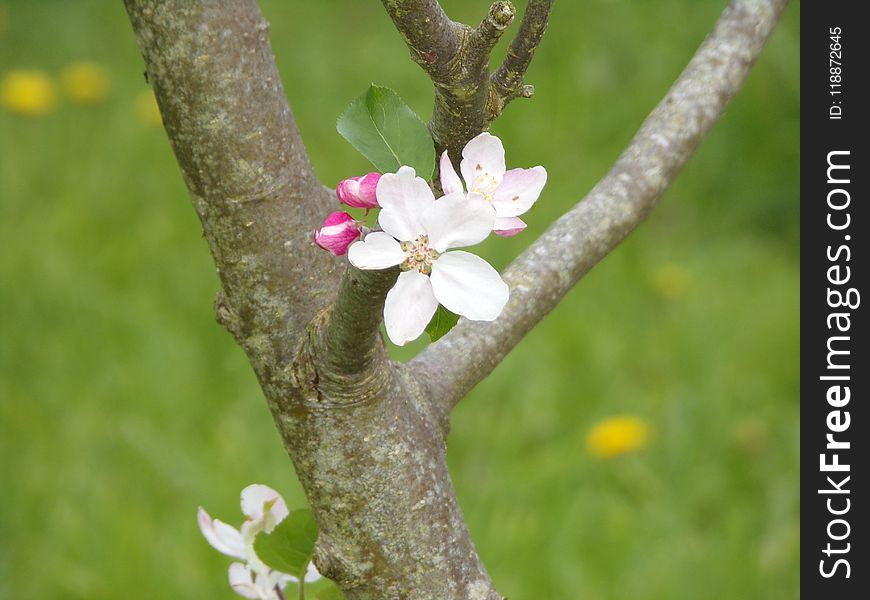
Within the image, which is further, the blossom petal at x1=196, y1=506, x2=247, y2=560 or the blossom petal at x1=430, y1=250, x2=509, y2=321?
the blossom petal at x1=196, y1=506, x2=247, y2=560

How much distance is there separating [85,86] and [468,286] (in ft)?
9.21

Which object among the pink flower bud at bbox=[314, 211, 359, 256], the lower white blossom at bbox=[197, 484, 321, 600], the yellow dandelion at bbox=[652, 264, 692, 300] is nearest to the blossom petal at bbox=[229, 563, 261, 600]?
the lower white blossom at bbox=[197, 484, 321, 600]

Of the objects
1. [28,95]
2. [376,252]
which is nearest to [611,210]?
[376,252]

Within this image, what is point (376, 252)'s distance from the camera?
468 millimetres

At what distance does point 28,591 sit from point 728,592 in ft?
4.17

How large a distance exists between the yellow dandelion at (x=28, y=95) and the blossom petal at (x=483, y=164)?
2.67 m

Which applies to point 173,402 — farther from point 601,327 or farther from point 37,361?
point 601,327

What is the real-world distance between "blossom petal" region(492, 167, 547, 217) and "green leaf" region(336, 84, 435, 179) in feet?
0.13

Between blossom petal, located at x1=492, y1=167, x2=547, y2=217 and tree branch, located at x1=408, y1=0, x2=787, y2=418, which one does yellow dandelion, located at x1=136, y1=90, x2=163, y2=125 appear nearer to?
tree branch, located at x1=408, y1=0, x2=787, y2=418

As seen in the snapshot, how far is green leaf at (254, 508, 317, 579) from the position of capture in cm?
71

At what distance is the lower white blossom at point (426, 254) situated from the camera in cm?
46

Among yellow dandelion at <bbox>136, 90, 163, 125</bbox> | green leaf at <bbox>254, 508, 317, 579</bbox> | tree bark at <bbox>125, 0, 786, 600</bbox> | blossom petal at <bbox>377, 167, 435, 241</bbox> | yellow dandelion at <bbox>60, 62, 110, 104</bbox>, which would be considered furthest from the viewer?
yellow dandelion at <bbox>60, 62, 110, 104</bbox>

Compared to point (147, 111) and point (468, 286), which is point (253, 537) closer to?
point (468, 286)

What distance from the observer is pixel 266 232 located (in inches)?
25.1
